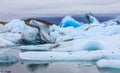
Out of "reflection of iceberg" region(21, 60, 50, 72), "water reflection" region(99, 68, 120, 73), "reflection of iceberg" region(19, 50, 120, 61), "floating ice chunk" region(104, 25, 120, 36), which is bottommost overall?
"reflection of iceberg" region(21, 60, 50, 72)

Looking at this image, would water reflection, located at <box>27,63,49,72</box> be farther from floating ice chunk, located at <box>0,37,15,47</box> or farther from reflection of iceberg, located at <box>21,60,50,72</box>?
floating ice chunk, located at <box>0,37,15,47</box>

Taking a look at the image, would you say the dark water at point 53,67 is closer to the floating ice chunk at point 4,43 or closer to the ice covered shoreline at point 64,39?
the ice covered shoreline at point 64,39

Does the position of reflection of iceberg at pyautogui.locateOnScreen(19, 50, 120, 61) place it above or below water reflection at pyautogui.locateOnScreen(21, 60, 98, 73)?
above

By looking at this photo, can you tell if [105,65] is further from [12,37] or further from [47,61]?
[12,37]

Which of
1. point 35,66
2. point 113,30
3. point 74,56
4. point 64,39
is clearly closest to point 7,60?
point 35,66

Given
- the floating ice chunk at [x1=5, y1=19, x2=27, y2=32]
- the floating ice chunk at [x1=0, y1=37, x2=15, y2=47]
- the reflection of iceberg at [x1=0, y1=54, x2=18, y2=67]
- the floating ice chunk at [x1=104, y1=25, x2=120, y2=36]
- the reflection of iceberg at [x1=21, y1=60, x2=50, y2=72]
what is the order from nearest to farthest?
the reflection of iceberg at [x1=21, y1=60, x2=50, y2=72] < the reflection of iceberg at [x1=0, y1=54, x2=18, y2=67] < the floating ice chunk at [x1=104, y1=25, x2=120, y2=36] < the floating ice chunk at [x1=0, y1=37, x2=15, y2=47] < the floating ice chunk at [x1=5, y1=19, x2=27, y2=32]

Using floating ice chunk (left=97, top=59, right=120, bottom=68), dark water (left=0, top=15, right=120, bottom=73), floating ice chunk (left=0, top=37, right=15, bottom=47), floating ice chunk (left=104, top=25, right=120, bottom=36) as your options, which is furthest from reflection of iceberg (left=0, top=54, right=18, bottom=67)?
floating ice chunk (left=104, top=25, right=120, bottom=36)

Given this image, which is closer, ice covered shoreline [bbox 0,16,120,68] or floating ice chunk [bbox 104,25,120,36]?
ice covered shoreline [bbox 0,16,120,68]

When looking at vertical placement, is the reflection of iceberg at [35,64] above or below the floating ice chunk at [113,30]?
below

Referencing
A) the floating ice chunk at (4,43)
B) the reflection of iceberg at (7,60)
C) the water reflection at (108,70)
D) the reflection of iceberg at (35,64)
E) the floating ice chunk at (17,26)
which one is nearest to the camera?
the water reflection at (108,70)

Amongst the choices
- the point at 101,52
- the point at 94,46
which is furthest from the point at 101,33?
the point at 101,52

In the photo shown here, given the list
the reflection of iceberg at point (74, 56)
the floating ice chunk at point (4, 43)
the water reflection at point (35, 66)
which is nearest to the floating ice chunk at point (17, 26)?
the floating ice chunk at point (4, 43)

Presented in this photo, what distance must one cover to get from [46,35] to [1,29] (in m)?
4.12

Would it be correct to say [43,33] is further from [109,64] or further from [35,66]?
[109,64]
